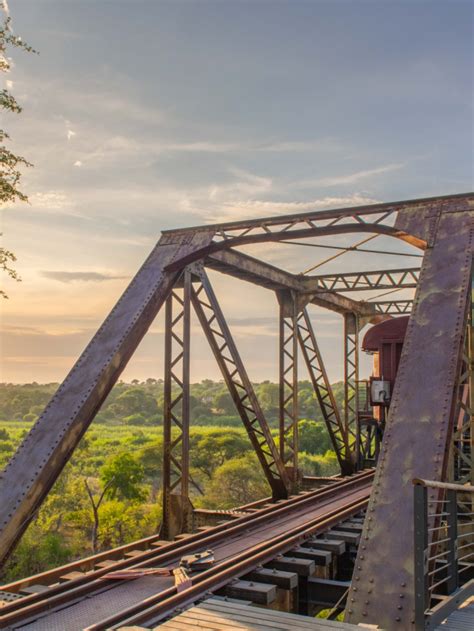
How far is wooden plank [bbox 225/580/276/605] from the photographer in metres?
6.71

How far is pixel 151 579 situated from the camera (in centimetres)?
→ 755

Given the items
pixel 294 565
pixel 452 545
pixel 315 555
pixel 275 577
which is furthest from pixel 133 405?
pixel 452 545

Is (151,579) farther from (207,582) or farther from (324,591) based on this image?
(324,591)

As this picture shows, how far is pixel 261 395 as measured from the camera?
111000mm

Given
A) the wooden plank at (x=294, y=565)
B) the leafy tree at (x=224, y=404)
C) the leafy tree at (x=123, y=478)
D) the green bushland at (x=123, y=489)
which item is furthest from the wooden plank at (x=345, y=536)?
the leafy tree at (x=224, y=404)

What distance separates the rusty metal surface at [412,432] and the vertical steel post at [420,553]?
175 millimetres

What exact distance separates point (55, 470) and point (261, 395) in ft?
339

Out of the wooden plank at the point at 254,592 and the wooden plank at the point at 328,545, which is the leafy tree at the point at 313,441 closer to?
the wooden plank at the point at 328,545

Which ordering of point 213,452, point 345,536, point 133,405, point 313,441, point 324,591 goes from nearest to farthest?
point 324,591
point 345,536
point 213,452
point 313,441
point 133,405

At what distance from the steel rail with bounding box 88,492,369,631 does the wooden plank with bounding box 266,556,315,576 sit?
0.37ft

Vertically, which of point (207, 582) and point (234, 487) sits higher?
point (207, 582)

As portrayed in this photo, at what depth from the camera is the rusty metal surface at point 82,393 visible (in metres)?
8.22

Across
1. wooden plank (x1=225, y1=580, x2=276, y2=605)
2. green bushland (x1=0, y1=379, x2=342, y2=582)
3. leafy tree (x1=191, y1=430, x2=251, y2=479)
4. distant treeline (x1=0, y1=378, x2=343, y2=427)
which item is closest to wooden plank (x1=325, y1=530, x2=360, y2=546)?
wooden plank (x1=225, y1=580, x2=276, y2=605)

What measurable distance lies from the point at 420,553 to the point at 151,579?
11.7 feet
